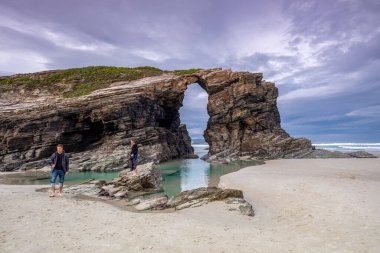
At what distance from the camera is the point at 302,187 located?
18.3 m

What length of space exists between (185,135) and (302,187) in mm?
51448

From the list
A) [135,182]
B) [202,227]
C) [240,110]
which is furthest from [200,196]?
[240,110]

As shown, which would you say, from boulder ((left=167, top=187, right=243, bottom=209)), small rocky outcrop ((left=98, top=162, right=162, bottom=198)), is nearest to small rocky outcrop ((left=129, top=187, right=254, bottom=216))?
boulder ((left=167, top=187, right=243, bottom=209))

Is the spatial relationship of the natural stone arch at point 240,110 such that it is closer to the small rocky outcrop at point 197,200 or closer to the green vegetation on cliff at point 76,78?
the green vegetation on cliff at point 76,78

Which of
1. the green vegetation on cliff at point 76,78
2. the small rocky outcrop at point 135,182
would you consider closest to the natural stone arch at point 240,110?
→ the green vegetation on cliff at point 76,78

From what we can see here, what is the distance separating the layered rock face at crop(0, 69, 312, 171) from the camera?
42288 mm

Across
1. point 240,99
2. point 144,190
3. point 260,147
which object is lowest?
point 144,190

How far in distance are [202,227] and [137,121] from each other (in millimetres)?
36529

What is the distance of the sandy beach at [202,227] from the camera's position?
826cm

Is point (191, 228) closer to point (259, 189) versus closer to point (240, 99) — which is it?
point (259, 189)

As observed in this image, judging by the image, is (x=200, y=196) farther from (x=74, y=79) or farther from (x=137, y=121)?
(x=74, y=79)

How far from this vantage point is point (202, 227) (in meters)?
10.3

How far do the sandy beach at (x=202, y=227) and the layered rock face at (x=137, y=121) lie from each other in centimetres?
2734

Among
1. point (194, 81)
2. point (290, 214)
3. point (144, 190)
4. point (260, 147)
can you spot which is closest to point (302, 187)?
point (290, 214)
